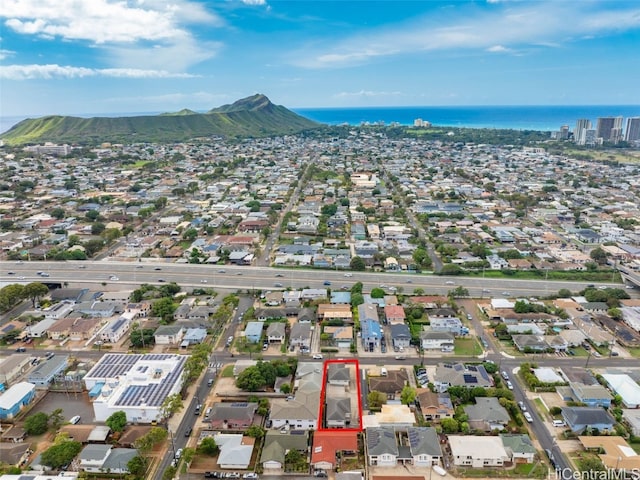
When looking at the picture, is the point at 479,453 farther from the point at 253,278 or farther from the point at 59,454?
the point at 253,278

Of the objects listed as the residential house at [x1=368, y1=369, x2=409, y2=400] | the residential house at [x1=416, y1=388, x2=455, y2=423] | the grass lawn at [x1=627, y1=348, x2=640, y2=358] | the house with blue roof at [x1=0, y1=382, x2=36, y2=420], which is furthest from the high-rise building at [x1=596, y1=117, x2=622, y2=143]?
the house with blue roof at [x1=0, y1=382, x2=36, y2=420]

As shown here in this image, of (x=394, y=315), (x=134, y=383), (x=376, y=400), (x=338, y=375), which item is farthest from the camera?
(x=394, y=315)

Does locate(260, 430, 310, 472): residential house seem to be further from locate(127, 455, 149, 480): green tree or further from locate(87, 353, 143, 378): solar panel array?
locate(87, 353, 143, 378): solar panel array

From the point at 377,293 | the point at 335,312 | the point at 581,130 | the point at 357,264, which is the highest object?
the point at 581,130

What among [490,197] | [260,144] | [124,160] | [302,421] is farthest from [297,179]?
[302,421]

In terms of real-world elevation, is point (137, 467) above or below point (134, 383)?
below

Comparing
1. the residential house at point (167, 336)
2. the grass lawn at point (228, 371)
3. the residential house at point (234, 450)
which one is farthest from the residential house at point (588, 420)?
the residential house at point (167, 336)

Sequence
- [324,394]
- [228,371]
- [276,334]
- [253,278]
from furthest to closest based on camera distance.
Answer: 1. [253,278]
2. [276,334]
3. [228,371]
4. [324,394]

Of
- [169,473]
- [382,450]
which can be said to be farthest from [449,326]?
[169,473]
